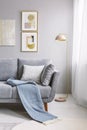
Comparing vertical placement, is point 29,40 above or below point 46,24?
below

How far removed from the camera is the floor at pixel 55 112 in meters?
3.58

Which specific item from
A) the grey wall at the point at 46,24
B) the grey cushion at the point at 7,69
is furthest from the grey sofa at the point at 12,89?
the grey wall at the point at 46,24

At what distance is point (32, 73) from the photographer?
4332mm

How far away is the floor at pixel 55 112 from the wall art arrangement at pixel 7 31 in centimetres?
157

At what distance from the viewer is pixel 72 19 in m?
5.18

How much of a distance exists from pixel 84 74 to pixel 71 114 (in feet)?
2.79

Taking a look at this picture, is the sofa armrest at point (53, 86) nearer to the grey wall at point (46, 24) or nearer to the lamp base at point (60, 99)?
the lamp base at point (60, 99)

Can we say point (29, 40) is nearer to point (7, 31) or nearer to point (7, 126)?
point (7, 31)

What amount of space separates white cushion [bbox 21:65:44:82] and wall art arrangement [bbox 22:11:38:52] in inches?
34.5

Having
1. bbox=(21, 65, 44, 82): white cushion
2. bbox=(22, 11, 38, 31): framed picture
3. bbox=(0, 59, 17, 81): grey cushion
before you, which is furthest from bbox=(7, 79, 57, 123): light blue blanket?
bbox=(22, 11, 38, 31): framed picture

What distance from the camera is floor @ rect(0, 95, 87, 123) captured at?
358 cm

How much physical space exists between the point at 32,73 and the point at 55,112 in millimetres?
878

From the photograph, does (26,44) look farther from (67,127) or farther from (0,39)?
(67,127)

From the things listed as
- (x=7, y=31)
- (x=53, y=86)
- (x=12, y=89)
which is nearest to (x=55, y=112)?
(x=53, y=86)
